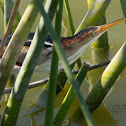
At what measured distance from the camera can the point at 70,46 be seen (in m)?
2.31

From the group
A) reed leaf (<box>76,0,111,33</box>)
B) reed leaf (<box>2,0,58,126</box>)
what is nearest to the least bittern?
reed leaf (<box>76,0,111,33</box>)

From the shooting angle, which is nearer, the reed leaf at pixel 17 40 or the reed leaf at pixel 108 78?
the reed leaf at pixel 17 40

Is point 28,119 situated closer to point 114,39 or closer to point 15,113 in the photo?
point 15,113

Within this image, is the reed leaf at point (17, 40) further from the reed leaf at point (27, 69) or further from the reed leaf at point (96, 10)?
the reed leaf at point (96, 10)

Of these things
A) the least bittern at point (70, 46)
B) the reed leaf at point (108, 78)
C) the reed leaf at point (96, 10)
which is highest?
the reed leaf at point (96, 10)

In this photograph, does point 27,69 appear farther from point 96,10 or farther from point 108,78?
point 96,10

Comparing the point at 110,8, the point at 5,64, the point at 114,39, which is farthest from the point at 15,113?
the point at 110,8

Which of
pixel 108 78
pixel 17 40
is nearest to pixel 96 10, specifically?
pixel 108 78

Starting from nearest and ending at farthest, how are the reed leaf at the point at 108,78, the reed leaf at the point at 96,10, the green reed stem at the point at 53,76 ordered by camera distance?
1. the green reed stem at the point at 53,76
2. the reed leaf at the point at 108,78
3. the reed leaf at the point at 96,10

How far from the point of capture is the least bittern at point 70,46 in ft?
7.03

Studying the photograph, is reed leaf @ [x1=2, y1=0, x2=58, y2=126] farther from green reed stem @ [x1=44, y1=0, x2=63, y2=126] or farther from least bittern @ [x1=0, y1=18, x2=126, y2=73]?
least bittern @ [x1=0, y1=18, x2=126, y2=73]

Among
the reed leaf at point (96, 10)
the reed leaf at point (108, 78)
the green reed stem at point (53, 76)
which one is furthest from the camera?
the reed leaf at point (96, 10)

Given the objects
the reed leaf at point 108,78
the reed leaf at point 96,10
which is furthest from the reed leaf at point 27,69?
the reed leaf at point 96,10

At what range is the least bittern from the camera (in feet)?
7.03
